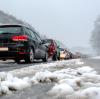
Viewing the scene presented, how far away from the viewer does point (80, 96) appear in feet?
16.7

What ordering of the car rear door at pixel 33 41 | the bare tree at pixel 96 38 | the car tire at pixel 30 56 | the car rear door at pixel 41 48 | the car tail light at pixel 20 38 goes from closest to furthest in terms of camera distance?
1. the car tail light at pixel 20 38
2. the car tire at pixel 30 56
3. the car rear door at pixel 33 41
4. the car rear door at pixel 41 48
5. the bare tree at pixel 96 38

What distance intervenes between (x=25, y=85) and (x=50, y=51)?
69.2 feet

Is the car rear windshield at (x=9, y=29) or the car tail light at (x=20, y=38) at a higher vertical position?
the car rear windshield at (x=9, y=29)

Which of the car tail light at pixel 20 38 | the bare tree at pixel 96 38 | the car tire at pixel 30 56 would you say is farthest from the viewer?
the bare tree at pixel 96 38

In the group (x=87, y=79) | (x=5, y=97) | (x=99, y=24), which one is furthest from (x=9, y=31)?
(x=99, y=24)

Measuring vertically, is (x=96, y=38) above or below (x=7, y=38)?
above

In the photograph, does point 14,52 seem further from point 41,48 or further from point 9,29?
point 41,48

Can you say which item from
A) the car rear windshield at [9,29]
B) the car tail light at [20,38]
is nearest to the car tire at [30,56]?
the car tail light at [20,38]

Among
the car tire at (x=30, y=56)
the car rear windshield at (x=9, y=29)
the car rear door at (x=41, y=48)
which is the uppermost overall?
the car rear windshield at (x=9, y=29)

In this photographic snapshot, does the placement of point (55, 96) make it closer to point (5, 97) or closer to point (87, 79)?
point (5, 97)

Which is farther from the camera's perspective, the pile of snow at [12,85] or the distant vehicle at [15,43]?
the distant vehicle at [15,43]

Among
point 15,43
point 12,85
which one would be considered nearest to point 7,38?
point 15,43

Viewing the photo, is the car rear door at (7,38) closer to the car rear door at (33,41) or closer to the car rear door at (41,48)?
the car rear door at (33,41)

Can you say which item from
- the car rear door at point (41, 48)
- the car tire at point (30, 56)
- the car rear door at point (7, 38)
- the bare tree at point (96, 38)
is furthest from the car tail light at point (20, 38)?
the bare tree at point (96, 38)
